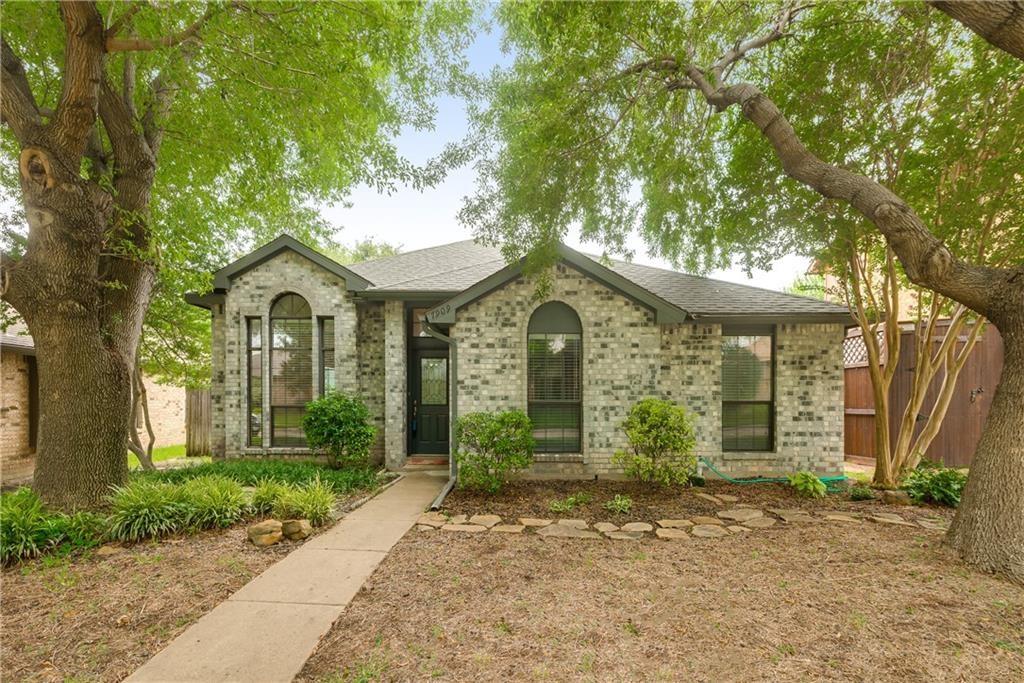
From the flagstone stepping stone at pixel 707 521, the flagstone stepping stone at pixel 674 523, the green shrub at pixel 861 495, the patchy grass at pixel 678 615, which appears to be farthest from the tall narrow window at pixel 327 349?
the green shrub at pixel 861 495

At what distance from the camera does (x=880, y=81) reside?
19.8ft

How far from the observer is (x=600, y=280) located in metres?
7.45

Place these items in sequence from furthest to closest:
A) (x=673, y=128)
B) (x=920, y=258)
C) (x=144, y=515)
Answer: (x=673, y=128) < (x=144, y=515) < (x=920, y=258)

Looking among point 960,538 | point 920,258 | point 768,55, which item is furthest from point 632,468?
point 768,55

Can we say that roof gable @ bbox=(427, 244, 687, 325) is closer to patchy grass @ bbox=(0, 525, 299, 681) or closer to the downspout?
the downspout

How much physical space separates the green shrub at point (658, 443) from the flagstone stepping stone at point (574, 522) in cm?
141

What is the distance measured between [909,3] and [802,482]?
6635 millimetres

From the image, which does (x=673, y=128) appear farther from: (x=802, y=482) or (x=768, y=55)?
(x=802, y=482)

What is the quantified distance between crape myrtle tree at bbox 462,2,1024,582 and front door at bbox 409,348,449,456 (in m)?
3.44

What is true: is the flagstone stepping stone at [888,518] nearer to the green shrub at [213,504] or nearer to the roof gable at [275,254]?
the green shrub at [213,504]

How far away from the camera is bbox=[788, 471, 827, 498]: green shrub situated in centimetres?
650

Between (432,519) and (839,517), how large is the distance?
17.0 feet

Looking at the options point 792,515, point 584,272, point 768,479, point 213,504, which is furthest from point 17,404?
point 768,479

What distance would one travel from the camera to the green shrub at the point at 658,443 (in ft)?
20.9
